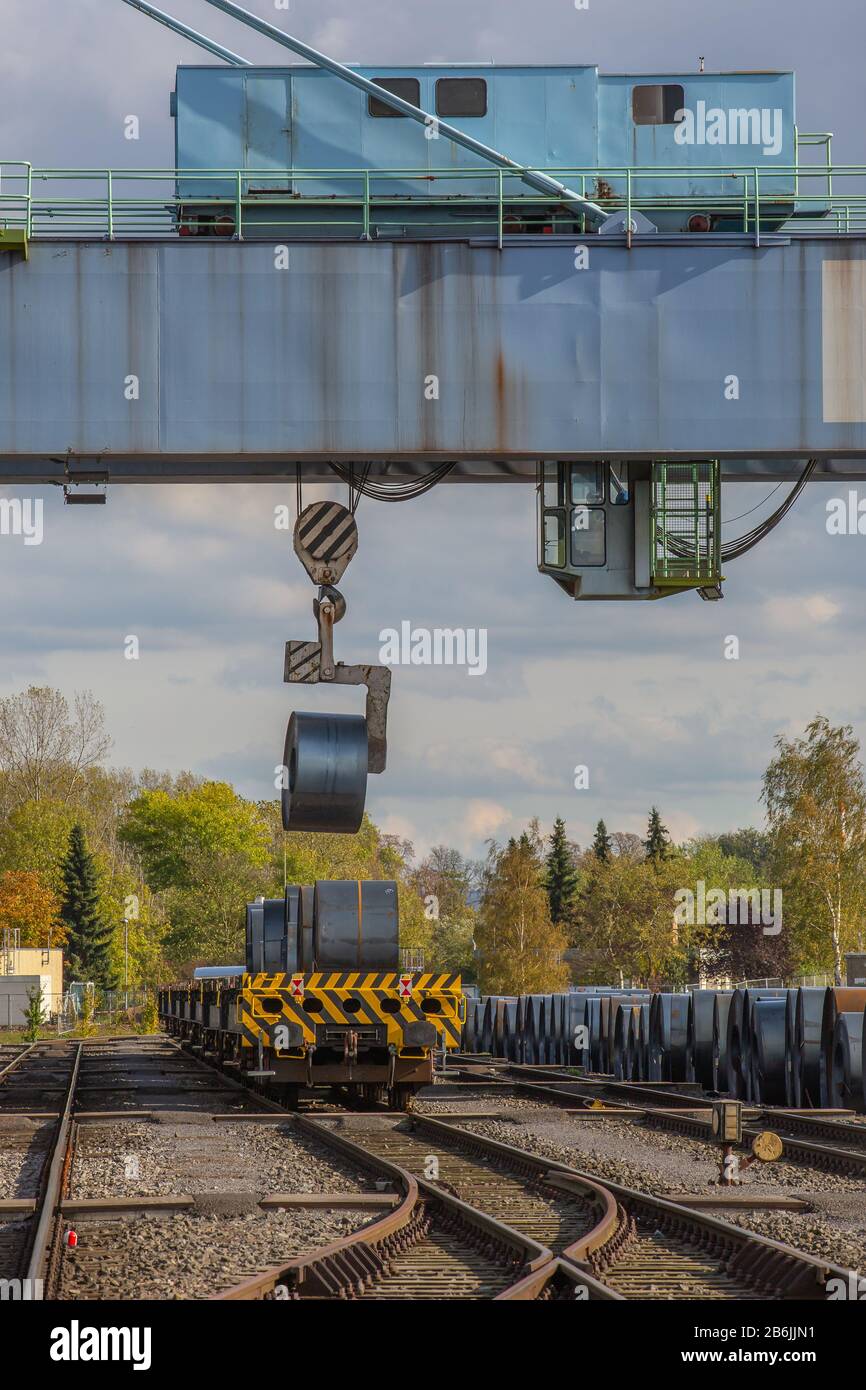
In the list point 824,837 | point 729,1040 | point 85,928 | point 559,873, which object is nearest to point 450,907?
point 559,873

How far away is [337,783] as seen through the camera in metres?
14.6

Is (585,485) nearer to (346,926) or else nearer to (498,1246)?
(346,926)

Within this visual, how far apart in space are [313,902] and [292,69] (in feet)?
29.2

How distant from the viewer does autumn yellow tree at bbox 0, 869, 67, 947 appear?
70750mm

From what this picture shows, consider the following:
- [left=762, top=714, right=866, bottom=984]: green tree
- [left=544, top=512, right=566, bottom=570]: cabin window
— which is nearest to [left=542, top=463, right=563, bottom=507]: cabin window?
[left=544, top=512, right=566, bottom=570]: cabin window

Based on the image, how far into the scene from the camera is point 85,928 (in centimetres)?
8262

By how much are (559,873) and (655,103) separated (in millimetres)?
84538

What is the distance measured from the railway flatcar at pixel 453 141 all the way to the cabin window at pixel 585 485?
2.54m

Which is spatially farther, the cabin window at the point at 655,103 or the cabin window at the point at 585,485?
the cabin window at the point at 655,103

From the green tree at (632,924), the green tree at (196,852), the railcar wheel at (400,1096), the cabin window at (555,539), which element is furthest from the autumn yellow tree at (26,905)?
the cabin window at (555,539)

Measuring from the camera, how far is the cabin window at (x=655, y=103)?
1688 cm

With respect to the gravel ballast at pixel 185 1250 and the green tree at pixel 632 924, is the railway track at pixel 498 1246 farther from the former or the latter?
the green tree at pixel 632 924
